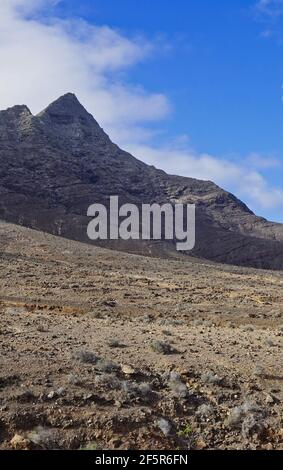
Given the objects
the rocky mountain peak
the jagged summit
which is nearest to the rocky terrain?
the rocky mountain peak

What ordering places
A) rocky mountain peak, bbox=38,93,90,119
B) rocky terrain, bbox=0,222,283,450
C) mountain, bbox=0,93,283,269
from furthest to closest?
rocky mountain peak, bbox=38,93,90,119, mountain, bbox=0,93,283,269, rocky terrain, bbox=0,222,283,450

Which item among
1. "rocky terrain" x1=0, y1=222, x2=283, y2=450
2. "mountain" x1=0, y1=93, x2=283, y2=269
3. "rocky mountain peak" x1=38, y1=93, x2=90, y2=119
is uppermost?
"rocky mountain peak" x1=38, y1=93, x2=90, y2=119

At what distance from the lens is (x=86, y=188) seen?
99125 millimetres

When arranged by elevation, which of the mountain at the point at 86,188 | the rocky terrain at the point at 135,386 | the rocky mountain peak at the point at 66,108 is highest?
the rocky mountain peak at the point at 66,108

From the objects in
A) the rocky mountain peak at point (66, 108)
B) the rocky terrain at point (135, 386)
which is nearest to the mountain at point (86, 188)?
the rocky mountain peak at point (66, 108)

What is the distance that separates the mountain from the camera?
84750 millimetres

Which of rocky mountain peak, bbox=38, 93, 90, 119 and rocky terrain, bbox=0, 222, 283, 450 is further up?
rocky mountain peak, bbox=38, 93, 90, 119

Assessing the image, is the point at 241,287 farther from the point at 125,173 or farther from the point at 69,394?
the point at 125,173

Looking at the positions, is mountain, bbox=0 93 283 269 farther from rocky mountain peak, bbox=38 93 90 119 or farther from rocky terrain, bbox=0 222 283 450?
rocky terrain, bbox=0 222 283 450

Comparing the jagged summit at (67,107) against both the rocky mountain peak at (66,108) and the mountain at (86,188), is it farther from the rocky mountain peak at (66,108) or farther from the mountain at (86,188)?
the mountain at (86,188)

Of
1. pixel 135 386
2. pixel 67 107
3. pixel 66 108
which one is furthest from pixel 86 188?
pixel 135 386

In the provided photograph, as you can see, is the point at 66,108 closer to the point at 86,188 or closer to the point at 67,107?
the point at 67,107

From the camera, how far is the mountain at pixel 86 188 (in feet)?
278
